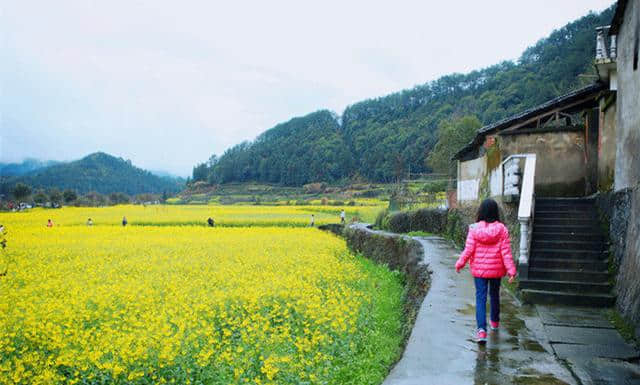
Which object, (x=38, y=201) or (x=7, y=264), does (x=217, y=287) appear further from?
(x=38, y=201)

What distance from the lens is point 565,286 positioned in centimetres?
712

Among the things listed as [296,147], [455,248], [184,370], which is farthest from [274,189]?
[184,370]

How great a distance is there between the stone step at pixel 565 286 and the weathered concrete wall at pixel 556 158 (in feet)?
16.5

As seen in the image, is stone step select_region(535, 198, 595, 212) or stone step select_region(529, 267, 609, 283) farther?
stone step select_region(535, 198, 595, 212)

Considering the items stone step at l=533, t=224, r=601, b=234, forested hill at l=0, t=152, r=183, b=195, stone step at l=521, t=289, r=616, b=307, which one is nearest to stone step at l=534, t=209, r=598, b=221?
stone step at l=533, t=224, r=601, b=234

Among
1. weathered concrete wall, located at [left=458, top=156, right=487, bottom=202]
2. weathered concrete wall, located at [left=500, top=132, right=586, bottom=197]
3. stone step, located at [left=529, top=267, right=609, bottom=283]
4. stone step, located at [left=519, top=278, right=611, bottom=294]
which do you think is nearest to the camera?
stone step, located at [left=519, top=278, right=611, bottom=294]

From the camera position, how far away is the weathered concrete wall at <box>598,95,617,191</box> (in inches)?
364

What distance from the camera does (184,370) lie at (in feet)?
20.3

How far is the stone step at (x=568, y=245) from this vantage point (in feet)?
25.8

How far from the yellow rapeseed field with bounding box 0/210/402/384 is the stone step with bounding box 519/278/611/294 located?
2412 millimetres

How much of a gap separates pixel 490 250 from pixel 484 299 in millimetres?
591

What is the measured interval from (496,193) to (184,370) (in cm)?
830

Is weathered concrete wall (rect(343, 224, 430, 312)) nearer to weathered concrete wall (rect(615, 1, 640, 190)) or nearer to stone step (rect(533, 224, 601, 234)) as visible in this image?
stone step (rect(533, 224, 601, 234))

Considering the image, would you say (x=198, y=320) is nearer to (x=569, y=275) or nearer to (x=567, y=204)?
(x=569, y=275)
